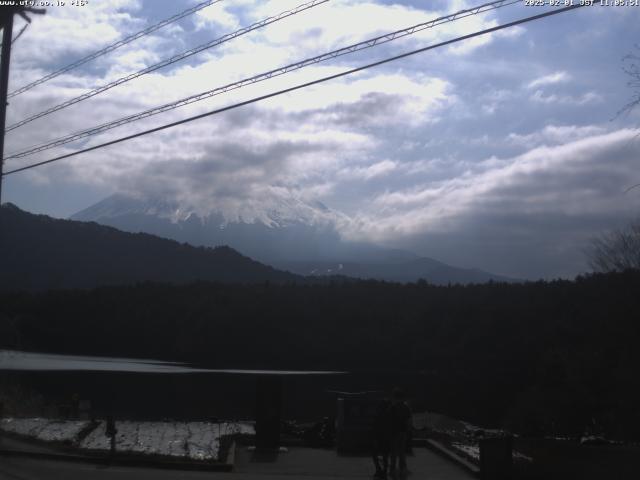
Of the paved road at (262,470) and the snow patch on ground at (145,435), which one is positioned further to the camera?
the snow patch on ground at (145,435)

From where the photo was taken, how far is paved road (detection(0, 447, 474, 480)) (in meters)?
15.6

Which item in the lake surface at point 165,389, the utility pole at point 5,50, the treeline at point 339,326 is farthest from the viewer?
the treeline at point 339,326

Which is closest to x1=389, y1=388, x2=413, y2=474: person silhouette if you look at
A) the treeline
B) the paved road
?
the paved road

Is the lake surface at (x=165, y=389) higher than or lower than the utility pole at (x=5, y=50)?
lower

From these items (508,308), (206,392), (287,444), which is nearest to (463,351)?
(508,308)

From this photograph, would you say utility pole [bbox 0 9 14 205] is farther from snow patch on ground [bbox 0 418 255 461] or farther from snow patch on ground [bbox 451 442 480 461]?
snow patch on ground [bbox 451 442 480 461]

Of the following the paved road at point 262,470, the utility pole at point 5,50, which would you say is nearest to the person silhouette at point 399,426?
the paved road at point 262,470

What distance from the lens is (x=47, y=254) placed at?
653 feet

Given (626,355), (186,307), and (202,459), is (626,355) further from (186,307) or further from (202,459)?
(186,307)

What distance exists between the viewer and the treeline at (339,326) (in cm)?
9869

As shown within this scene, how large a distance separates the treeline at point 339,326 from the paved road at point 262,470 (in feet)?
170

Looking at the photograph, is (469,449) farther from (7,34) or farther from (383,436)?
(7,34)

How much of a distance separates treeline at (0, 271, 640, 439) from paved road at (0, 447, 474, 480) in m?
51.9

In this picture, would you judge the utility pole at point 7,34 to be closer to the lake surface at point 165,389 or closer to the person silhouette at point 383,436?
the person silhouette at point 383,436
